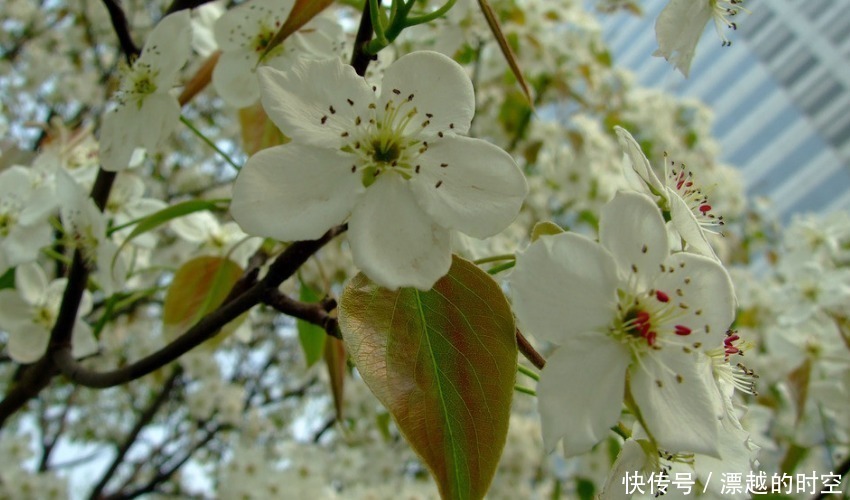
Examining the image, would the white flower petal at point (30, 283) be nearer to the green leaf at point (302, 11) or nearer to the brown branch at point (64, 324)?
the brown branch at point (64, 324)

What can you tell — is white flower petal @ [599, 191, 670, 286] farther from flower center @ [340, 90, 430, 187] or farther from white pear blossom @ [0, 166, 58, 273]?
white pear blossom @ [0, 166, 58, 273]

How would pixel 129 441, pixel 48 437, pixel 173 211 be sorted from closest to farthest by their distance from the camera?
pixel 173 211 → pixel 129 441 → pixel 48 437

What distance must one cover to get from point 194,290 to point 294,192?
42 centimetres

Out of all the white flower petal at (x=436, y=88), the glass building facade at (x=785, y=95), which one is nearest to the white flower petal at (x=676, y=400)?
the white flower petal at (x=436, y=88)

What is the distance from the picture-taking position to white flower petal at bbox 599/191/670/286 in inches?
20.9

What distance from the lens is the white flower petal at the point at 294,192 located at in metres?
0.52

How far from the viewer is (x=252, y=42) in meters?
0.85

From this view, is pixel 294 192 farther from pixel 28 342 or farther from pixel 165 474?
pixel 165 474

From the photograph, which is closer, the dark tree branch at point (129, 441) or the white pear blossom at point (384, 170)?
the white pear blossom at point (384, 170)

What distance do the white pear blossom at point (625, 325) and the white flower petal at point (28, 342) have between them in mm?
786

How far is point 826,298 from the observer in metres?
1.72

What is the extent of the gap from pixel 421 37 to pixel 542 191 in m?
1.61

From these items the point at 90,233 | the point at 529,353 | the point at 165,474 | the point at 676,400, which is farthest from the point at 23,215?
the point at 165,474

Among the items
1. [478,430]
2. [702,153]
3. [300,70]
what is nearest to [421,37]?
[300,70]
